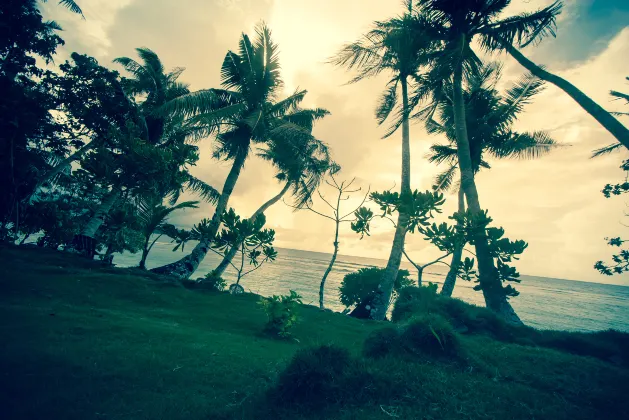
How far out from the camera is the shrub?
13.5 ft

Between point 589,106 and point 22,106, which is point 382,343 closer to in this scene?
point 589,106

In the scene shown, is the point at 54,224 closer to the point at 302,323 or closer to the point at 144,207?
the point at 144,207

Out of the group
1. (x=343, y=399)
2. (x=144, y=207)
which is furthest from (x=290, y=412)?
(x=144, y=207)

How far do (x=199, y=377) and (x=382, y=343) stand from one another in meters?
2.63

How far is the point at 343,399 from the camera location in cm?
312

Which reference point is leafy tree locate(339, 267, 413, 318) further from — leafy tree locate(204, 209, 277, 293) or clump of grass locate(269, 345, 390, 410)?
clump of grass locate(269, 345, 390, 410)

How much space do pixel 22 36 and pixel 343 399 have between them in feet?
56.4

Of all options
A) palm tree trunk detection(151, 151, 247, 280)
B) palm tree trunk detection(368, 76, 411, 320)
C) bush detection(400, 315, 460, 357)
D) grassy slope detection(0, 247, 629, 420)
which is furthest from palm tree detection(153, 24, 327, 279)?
bush detection(400, 315, 460, 357)

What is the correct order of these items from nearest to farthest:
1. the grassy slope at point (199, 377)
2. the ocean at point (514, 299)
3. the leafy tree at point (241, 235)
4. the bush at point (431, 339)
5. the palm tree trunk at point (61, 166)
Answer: the grassy slope at point (199, 377), the bush at point (431, 339), the leafy tree at point (241, 235), the palm tree trunk at point (61, 166), the ocean at point (514, 299)

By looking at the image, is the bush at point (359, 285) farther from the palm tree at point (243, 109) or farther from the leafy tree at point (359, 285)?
the palm tree at point (243, 109)

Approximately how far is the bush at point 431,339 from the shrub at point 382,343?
5.2 inches

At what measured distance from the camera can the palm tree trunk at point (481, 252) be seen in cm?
906

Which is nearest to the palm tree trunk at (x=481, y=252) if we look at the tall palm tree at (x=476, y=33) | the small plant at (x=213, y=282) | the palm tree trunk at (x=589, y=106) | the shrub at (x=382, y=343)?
the tall palm tree at (x=476, y=33)

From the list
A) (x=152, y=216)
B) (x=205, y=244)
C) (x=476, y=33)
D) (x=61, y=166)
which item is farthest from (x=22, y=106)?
(x=476, y=33)
